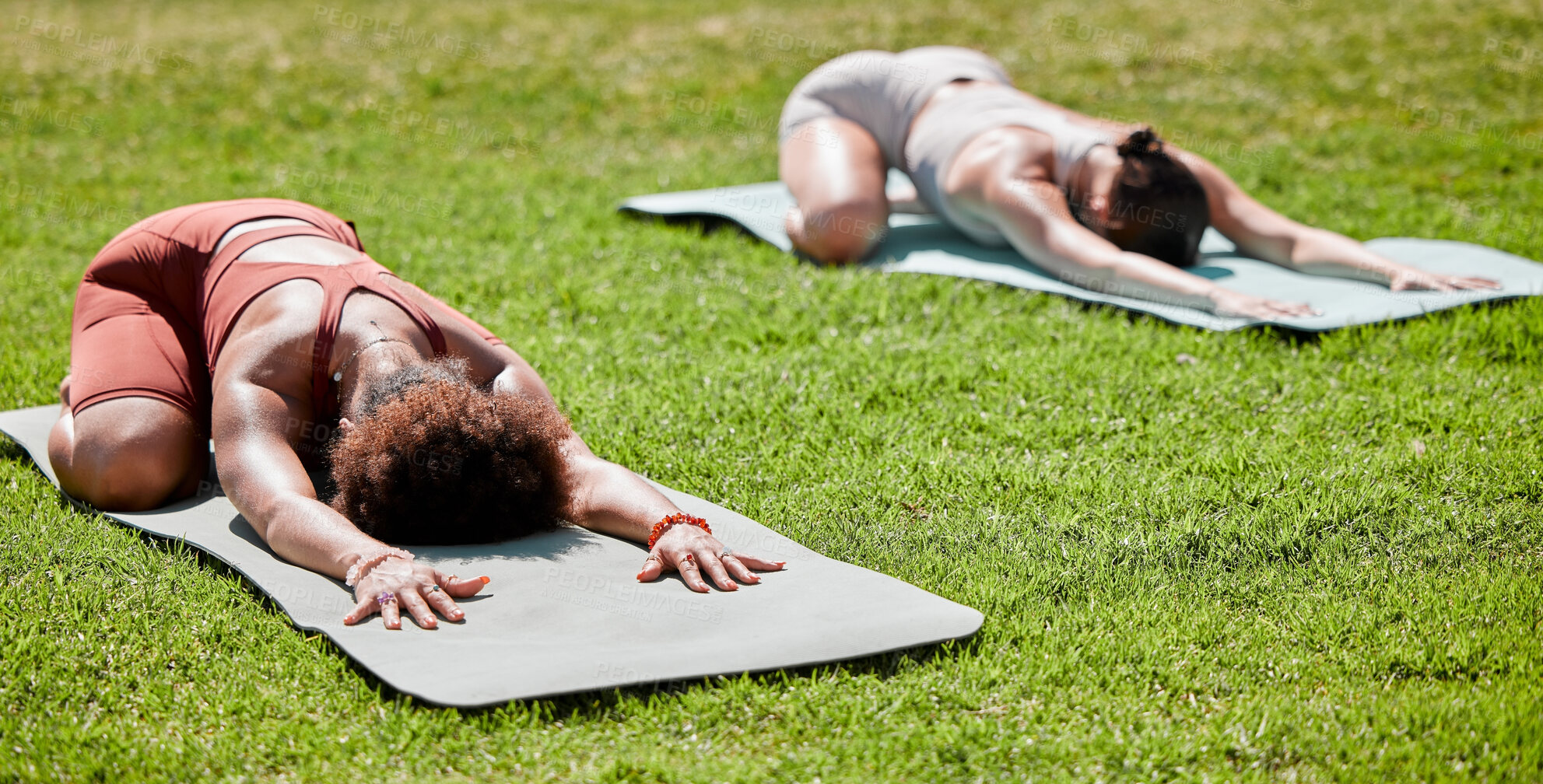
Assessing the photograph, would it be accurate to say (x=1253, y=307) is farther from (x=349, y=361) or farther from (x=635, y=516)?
(x=349, y=361)

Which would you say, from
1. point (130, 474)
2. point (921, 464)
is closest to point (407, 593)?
point (130, 474)

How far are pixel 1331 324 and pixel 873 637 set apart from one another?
3181 millimetres

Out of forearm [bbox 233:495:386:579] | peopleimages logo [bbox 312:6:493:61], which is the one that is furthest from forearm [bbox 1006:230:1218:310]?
peopleimages logo [bbox 312:6:493:61]

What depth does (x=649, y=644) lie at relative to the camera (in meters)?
2.88

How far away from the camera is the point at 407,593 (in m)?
2.94

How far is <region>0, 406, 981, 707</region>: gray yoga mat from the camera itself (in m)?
2.74

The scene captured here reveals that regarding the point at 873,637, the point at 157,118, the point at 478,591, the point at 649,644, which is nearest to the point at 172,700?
the point at 478,591

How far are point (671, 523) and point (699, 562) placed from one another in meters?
0.19

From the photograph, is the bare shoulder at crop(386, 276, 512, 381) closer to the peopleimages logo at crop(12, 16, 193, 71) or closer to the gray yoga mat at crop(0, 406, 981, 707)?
the gray yoga mat at crop(0, 406, 981, 707)

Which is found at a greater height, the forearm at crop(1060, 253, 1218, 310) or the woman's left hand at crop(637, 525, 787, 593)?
the forearm at crop(1060, 253, 1218, 310)

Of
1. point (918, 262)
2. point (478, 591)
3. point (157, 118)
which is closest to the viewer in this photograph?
point (478, 591)

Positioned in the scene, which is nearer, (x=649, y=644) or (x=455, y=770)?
(x=455, y=770)

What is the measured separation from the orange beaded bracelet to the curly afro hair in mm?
335

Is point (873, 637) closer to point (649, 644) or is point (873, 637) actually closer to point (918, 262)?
point (649, 644)
